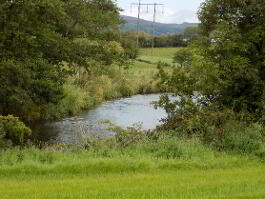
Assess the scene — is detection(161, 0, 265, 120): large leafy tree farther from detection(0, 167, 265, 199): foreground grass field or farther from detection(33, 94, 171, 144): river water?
detection(0, 167, 265, 199): foreground grass field

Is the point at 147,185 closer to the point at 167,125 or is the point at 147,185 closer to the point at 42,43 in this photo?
the point at 167,125

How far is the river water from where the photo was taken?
24.3m

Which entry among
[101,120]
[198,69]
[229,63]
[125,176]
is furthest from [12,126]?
[101,120]

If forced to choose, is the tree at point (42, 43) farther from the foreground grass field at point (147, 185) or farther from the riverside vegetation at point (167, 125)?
the foreground grass field at point (147, 185)

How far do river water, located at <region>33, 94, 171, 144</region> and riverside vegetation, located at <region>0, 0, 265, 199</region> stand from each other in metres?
2.30

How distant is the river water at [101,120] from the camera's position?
24.3 m

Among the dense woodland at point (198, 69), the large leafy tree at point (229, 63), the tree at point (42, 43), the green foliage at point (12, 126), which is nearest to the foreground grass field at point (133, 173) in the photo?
the green foliage at point (12, 126)

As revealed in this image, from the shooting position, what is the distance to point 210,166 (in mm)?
13047

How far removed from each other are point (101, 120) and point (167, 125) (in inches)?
309

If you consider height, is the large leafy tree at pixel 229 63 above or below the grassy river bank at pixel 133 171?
above

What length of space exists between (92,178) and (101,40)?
566 inches

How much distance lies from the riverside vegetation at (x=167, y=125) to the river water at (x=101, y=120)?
230 cm

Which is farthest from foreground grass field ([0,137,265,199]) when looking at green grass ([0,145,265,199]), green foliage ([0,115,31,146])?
Result: green foliage ([0,115,31,146])

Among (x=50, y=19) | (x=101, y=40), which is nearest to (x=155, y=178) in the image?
(x=50, y=19)
